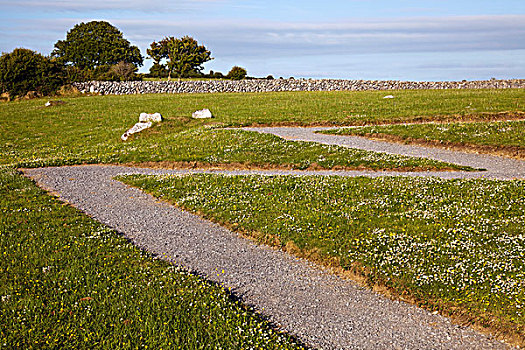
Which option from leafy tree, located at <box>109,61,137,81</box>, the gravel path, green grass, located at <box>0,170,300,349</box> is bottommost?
green grass, located at <box>0,170,300,349</box>

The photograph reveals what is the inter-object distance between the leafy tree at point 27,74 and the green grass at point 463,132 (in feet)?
201

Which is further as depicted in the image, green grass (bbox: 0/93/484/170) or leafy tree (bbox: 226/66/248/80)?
leafy tree (bbox: 226/66/248/80)

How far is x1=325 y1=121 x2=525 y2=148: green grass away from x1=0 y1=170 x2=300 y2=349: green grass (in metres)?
20.5

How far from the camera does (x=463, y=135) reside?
27906 mm

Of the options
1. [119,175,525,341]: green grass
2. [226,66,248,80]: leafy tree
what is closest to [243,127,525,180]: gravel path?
[119,175,525,341]: green grass

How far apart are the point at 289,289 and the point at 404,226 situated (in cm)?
440

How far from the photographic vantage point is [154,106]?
189 feet

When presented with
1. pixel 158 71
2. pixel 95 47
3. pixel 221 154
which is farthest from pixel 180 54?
pixel 221 154

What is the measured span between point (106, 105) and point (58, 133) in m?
19.9

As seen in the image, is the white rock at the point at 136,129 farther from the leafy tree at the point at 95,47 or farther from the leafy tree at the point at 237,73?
the leafy tree at the point at 95,47

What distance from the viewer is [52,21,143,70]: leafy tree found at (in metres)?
116

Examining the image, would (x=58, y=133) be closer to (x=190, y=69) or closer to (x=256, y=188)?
(x=256, y=188)

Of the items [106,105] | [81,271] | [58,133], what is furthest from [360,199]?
[106,105]

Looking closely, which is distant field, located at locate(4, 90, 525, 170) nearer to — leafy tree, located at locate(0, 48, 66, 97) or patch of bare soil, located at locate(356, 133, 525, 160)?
patch of bare soil, located at locate(356, 133, 525, 160)
